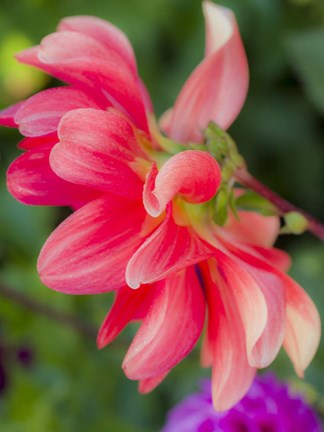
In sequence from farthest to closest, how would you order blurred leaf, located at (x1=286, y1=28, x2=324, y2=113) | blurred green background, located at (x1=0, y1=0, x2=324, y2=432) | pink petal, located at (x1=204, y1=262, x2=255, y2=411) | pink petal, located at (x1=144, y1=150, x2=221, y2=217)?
blurred green background, located at (x1=0, y1=0, x2=324, y2=432), blurred leaf, located at (x1=286, y1=28, x2=324, y2=113), pink petal, located at (x1=204, y1=262, x2=255, y2=411), pink petal, located at (x1=144, y1=150, x2=221, y2=217)

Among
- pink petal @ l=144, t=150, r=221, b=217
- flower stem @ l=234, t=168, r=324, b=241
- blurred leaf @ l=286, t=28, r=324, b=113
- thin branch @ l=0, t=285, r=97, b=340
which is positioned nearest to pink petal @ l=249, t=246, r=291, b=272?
flower stem @ l=234, t=168, r=324, b=241

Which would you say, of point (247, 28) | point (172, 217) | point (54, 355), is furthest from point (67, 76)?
point (247, 28)

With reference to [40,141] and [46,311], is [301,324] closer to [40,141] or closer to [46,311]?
[40,141]

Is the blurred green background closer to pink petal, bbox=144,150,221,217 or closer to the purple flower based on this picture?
the purple flower

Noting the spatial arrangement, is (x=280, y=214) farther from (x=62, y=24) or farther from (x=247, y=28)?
(x=247, y=28)

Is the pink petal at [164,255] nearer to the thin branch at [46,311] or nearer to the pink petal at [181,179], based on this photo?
the pink petal at [181,179]

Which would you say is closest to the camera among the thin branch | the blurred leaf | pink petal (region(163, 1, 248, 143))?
pink petal (region(163, 1, 248, 143))

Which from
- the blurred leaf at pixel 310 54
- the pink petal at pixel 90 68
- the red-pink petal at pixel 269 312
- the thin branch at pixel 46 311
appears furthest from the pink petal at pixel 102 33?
the blurred leaf at pixel 310 54

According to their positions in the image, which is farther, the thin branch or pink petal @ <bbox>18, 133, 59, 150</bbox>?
the thin branch
